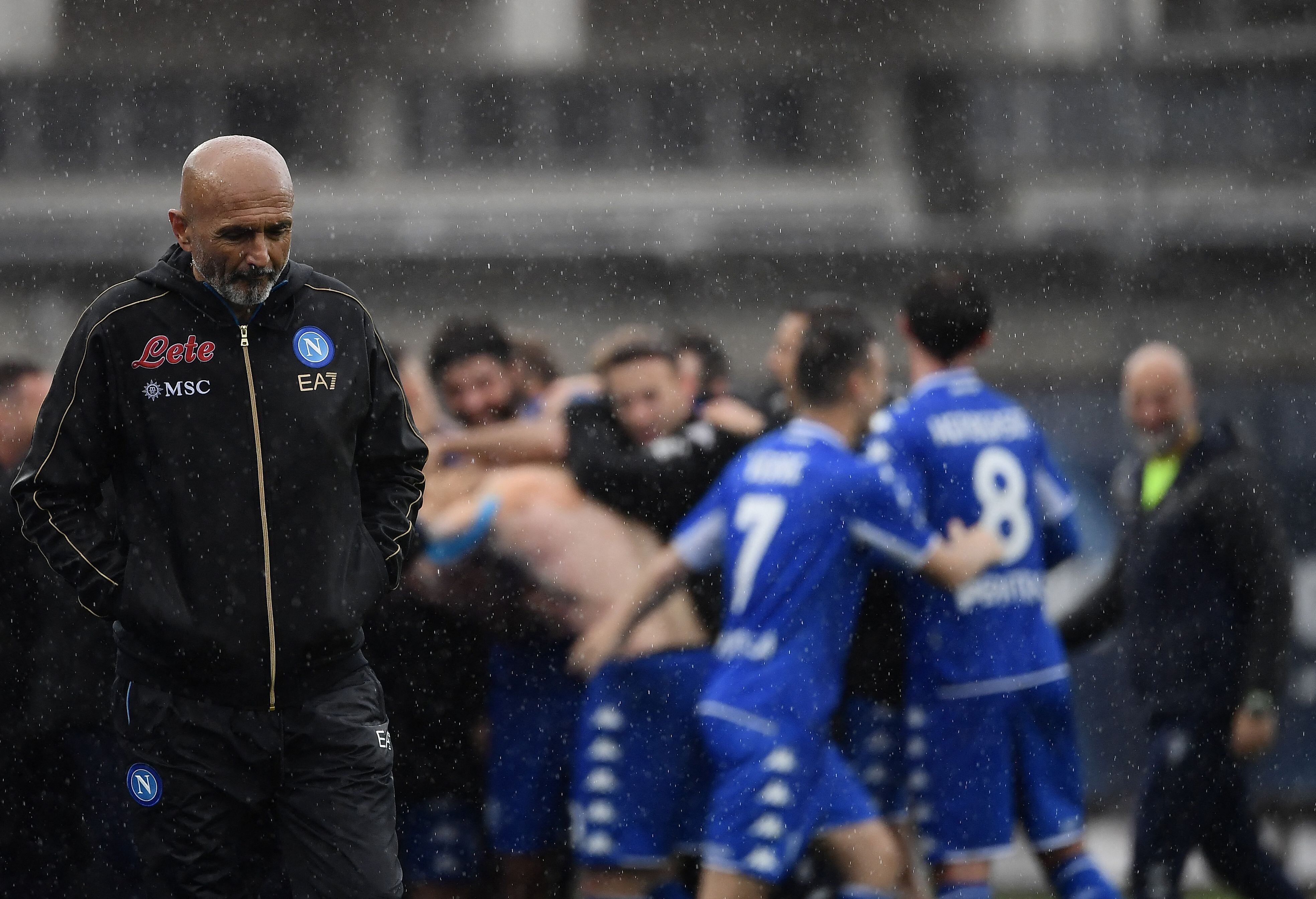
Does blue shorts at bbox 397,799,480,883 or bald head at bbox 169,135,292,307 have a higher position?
bald head at bbox 169,135,292,307

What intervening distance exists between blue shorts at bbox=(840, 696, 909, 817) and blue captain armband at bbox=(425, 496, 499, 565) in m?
1.11

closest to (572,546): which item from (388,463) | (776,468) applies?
(776,468)

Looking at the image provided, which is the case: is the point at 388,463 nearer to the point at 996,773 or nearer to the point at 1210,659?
the point at 996,773

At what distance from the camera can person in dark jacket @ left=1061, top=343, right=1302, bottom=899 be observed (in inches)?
174

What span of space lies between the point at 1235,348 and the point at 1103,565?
4629 mm

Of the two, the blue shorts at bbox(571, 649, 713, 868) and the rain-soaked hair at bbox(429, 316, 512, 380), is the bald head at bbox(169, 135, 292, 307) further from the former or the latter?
the blue shorts at bbox(571, 649, 713, 868)

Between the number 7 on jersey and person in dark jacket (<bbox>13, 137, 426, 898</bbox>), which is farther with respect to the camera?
the number 7 on jersey

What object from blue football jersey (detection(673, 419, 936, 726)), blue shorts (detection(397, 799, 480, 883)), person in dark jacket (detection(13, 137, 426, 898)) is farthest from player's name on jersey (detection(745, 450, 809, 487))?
person in dark jacket (detection(13, 137, 426, 898))

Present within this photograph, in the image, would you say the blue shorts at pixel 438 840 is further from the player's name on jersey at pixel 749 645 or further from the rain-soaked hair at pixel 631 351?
the rain-soaked hair at pixel 631 351

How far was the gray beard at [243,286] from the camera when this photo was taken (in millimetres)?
2523

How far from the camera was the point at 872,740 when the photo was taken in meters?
4.50

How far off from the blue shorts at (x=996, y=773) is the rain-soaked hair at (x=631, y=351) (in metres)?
1.14

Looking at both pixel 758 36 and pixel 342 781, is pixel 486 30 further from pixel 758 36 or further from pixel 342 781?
pixel 342 781

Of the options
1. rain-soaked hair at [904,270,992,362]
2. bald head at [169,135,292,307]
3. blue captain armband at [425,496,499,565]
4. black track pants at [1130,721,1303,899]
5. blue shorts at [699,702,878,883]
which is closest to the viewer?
bald head at [169,135,292,307]
